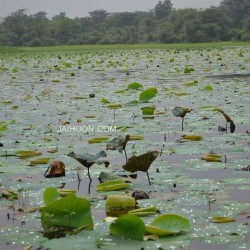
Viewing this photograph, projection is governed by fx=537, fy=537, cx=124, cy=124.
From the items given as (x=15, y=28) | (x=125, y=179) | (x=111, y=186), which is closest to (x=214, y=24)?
(x=15, y=28)

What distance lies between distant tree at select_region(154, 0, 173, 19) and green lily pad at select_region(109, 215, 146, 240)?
295ft

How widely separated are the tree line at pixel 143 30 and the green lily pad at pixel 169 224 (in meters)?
45.0

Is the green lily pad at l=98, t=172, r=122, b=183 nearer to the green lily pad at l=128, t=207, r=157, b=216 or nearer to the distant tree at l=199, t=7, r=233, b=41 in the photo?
the green lily pad at l=128, t=207, r=157, b=216

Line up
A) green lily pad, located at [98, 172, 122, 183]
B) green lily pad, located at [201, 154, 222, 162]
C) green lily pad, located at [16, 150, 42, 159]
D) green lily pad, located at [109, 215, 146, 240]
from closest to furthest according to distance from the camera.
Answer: green lily pad, located at [109, 215, 146, 240]
green lily pad, located at [98, 172, 122, 183]
green lily pad, located at [201, 154, 222, 162]
green lily pad, located at [16, 150, 42, 159]

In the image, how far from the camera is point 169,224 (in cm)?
176

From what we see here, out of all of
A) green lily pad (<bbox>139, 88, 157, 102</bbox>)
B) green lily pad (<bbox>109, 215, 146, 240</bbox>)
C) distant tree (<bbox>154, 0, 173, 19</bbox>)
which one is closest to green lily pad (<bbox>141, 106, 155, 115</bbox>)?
green lily pad (<bbox>139, 88, 157, 102</bbox>)

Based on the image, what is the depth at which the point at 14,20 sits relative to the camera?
67375mm

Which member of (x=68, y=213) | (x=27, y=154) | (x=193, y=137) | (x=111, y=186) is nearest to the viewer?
(x=68, y=213)

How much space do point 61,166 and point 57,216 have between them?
0.82 meters

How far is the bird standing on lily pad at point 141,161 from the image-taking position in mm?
2338

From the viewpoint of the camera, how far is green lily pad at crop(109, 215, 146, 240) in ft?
5.52

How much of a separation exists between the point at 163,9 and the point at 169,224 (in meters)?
93.4

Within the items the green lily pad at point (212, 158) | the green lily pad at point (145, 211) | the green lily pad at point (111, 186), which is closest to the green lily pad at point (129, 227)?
the green lily pad at point (145, 211)

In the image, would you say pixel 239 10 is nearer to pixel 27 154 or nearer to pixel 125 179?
pixel 27 154
